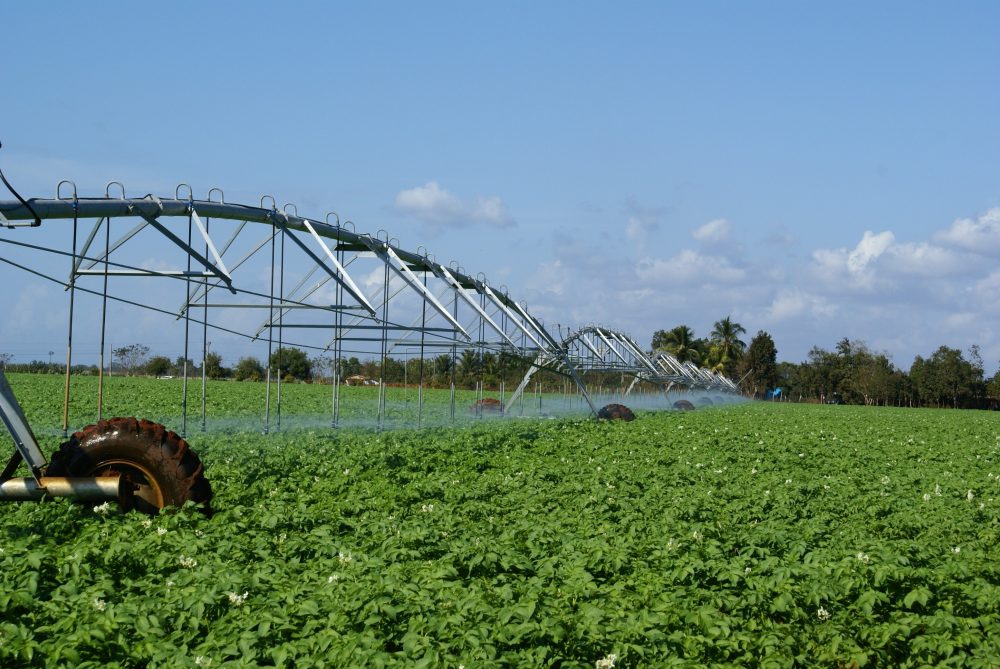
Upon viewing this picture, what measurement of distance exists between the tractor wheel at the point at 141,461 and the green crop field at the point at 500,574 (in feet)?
1.16

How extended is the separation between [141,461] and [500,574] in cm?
358

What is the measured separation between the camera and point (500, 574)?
6.16 meters

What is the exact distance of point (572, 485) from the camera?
10555 millimetres

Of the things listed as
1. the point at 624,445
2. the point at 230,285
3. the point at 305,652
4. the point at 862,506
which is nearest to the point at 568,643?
the point at 305,652

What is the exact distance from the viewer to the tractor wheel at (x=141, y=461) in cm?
819

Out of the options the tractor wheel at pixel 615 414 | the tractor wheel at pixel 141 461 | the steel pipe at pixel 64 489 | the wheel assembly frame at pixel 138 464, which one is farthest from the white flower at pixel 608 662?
the tractor wheel at pixel 615 414

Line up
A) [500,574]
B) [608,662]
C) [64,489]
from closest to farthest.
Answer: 1. [608,662]
2. [500,574]
3. [64,489]

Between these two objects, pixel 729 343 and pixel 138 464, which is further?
pixel 729 343

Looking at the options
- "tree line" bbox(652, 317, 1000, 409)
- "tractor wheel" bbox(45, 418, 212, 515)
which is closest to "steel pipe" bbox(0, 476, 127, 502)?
"tractor wheel" bbox(45, 418, 212, 515)

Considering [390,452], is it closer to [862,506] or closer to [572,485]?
[572,485]

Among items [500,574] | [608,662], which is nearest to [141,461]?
[500,574]

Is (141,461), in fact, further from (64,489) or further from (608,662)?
(608,662)

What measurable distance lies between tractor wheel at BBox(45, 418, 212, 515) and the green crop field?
1.16 ft

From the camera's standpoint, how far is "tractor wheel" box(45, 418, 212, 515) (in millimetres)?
8188
